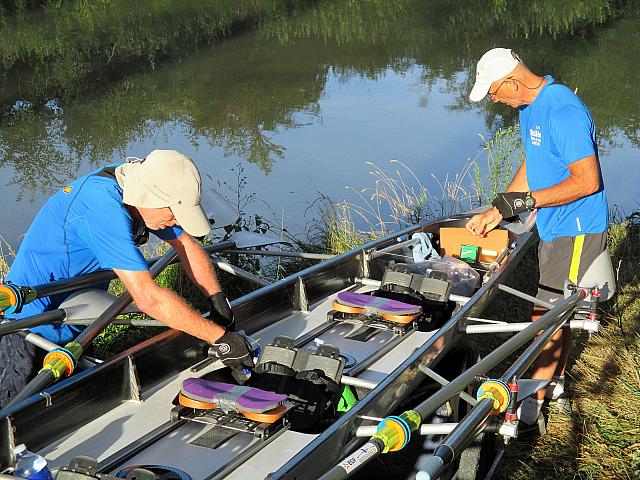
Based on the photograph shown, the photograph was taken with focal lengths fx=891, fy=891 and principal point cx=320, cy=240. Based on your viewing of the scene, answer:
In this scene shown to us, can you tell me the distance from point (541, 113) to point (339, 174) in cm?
557

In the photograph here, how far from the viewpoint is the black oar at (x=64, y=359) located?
3.87 meters

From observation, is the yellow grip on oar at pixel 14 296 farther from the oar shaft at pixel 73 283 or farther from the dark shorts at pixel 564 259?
the dark shorts at pixel 564 259

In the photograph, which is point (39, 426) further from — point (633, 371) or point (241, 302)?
point (633, 371)

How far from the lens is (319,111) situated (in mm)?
13016

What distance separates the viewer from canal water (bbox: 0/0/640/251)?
10.3 m

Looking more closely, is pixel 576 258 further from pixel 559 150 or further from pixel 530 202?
pixel 559 150

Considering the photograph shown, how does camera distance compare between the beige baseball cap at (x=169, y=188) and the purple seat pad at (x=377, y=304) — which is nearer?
the beige baseball cap at (x=169, y=188)

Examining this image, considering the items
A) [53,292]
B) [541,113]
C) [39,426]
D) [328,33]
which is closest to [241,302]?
[53,292]

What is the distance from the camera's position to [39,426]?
3.77 m

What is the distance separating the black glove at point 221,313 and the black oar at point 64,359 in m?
0.49

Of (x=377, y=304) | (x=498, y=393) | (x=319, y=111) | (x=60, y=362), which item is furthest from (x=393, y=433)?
(x=319, y=111)

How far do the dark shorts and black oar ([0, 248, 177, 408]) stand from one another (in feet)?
8.38

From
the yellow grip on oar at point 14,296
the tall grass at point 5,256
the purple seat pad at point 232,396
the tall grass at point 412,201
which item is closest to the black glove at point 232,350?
the purple seat pad at point 232,396

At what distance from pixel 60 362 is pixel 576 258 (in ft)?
9.86
